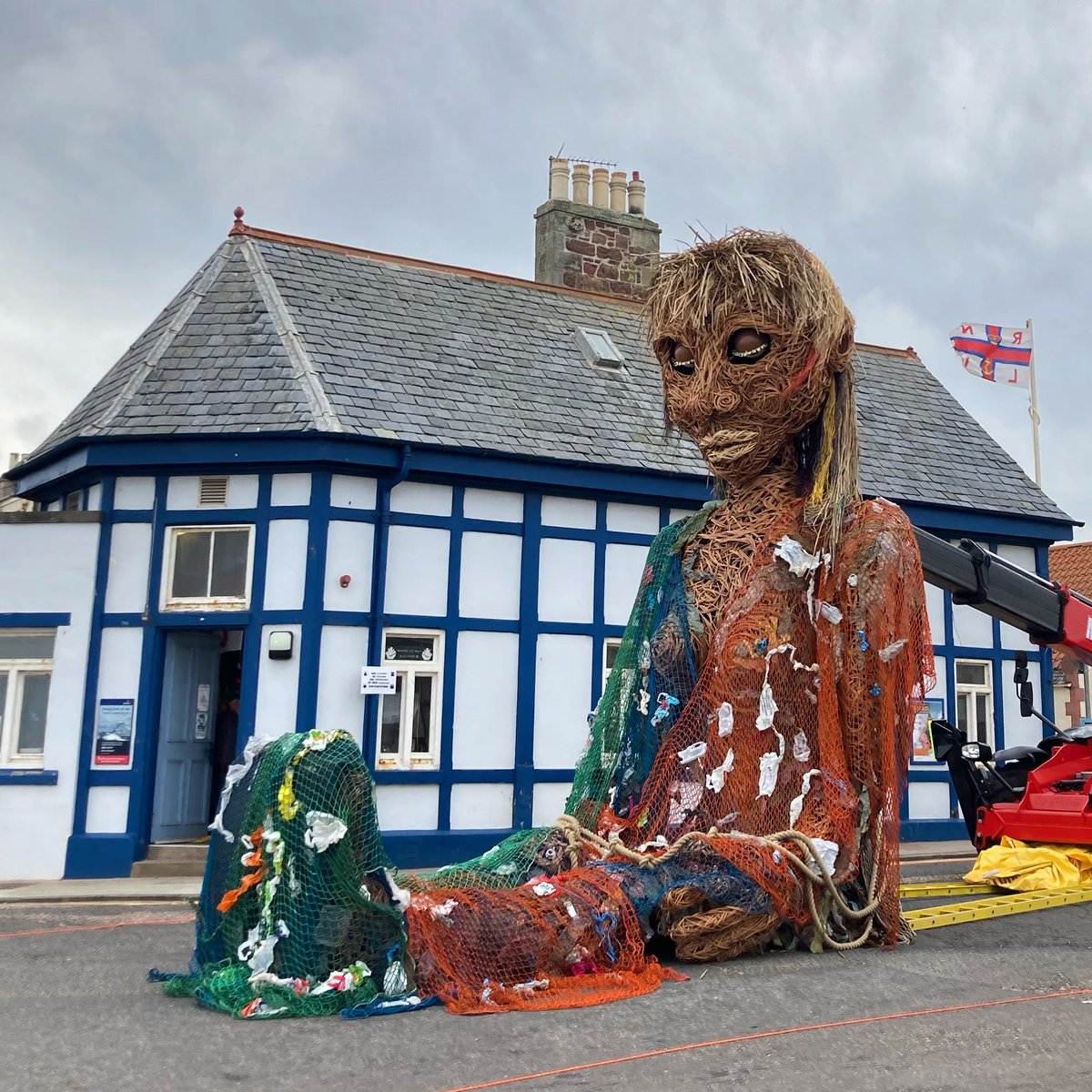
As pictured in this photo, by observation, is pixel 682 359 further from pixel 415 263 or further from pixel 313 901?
pixel 415 263

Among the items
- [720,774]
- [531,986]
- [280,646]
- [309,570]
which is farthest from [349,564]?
[531,986]

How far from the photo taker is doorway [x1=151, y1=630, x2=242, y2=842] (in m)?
11.5

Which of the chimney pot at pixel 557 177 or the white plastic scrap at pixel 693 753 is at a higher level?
the chimney pot at pixel 557 177

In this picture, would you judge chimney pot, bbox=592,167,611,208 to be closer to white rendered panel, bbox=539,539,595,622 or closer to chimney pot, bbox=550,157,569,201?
chimney pot, bbox=550,157,569,201

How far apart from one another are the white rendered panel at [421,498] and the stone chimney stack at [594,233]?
18.9 feet

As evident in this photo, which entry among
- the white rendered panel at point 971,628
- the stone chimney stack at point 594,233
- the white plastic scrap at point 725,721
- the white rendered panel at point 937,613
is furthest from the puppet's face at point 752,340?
the stone chimney stack at point 594,233

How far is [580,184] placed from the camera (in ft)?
56.1

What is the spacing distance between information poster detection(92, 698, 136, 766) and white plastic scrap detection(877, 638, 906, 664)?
752cm

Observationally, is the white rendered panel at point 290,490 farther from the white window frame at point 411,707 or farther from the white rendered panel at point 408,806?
the white rendered panel at point 408,806

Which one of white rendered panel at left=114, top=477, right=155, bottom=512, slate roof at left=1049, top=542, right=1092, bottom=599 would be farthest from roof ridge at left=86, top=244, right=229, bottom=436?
slate roof at left=1049, top=542, right=1092, bottom=599

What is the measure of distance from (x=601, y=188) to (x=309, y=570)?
845 centimetres

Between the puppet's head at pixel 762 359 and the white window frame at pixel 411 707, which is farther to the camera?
the white window frame at pixel 411 707

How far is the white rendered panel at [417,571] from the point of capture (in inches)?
453

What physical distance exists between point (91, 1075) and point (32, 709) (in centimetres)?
828
